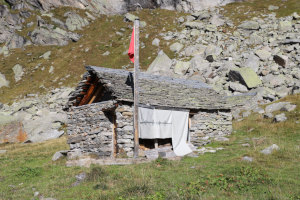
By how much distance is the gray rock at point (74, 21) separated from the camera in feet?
211

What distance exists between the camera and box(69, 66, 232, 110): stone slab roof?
52.4 ft

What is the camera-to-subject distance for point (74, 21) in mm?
64938

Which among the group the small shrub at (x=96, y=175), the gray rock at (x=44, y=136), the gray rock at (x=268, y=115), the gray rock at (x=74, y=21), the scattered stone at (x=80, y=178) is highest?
the gray rock at (x=74, y=21)

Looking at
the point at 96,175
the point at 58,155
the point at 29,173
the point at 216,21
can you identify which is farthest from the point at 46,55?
the point at 96,175

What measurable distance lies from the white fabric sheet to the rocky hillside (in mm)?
10768

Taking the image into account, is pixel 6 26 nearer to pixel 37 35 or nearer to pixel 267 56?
pixel 37 35

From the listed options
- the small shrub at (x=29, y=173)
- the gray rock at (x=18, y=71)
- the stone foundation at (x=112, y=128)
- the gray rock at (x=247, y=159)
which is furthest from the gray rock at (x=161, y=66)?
the gray rock at (x=18, y=71)

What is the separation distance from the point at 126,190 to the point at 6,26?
236ft

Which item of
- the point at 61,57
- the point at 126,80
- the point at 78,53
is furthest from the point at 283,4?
the point at 126,80

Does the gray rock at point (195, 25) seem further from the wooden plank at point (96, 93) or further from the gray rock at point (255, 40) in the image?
the wooden plank at point (96, 93)

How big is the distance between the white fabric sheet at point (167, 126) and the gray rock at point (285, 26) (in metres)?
34.3

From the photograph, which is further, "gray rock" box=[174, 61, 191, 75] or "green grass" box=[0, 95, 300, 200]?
"gray rock" box=[174, 61, 191, 75]

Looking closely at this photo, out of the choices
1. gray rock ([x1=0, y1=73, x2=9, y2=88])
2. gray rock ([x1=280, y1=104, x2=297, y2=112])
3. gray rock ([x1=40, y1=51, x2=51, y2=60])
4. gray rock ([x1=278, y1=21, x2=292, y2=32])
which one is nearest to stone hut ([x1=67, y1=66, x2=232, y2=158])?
gray rock ([x1=280, y1=104, x2=297, y2=112])

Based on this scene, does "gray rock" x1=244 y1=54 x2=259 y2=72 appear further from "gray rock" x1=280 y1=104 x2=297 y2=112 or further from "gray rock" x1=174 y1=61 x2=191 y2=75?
"gray rock" x1=280 y1=104 x2=297 y2=112
